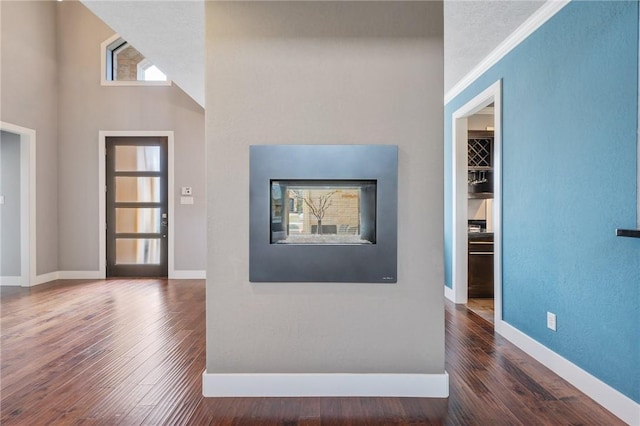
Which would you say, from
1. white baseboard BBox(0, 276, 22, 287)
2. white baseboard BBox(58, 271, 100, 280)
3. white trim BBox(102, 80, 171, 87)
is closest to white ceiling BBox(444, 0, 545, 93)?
white trim BBox(102, 80, 171, 87)

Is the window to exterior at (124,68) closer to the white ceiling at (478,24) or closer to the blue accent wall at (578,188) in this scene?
the white ceiling at (478,24)

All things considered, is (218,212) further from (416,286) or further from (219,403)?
(416,286)

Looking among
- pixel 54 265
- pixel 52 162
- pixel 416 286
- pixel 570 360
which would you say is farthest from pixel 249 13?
pixel 54 265

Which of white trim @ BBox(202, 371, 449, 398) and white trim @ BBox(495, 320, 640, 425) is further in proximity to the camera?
white trim @ BBox(202, 371, 449, 398)

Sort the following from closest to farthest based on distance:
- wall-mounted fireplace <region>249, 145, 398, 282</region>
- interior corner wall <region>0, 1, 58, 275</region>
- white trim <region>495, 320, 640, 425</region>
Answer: white trim <region>495, 320, 640, 425</region> → wall-mounted fireplace <region>249, 145, 398, 282</region> → interior corner wall <region>0, 1, 58, 275</region>

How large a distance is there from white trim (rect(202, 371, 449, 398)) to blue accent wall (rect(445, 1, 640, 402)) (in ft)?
3.05

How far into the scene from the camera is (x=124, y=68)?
604 cm

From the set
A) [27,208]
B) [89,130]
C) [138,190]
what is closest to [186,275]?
[138,190]

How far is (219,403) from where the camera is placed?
7.02ft

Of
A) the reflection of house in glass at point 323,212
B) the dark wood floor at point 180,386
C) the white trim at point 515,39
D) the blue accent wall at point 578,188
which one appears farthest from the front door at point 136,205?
the blue accent wall at point 578,188

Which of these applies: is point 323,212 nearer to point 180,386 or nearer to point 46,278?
point 180,386

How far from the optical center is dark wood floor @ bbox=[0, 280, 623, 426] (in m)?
2.00

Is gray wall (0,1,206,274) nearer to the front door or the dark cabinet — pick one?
the front door

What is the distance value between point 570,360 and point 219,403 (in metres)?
2.15
